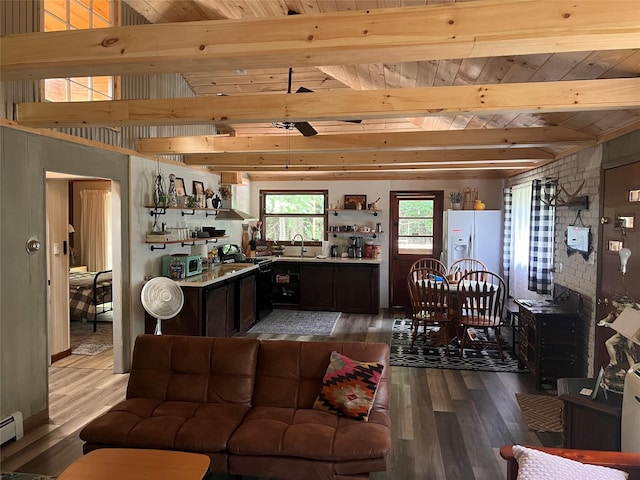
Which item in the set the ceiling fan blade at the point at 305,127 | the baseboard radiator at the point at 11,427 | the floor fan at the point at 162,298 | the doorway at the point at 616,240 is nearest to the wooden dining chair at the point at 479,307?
the doorway at the point at 616,240

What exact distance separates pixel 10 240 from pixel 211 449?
7.09 ft

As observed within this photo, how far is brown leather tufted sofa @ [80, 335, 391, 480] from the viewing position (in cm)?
233

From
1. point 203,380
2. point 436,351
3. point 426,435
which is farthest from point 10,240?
point 436,351

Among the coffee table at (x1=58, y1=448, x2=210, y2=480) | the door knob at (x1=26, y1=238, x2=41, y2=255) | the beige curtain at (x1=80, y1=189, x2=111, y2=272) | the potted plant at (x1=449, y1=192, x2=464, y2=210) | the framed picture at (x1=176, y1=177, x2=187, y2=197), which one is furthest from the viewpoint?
the beige curtain at (x1=80, y1=189, x2=111, y2=272)

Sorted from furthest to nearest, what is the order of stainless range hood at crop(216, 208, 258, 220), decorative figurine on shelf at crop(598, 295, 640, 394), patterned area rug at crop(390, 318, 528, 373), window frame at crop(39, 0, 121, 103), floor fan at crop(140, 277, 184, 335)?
1. stainless range hood at crop(216, 208, 258, 220)
2. patterned area rug at crop(390, 318, 528, 373)
3. floor fan at crop(140, 277, 184, 335)
4. window frame at crop(39, 0, 121, 103)
5. decorative figurine on shelf at crop(598, 295, 640, 394)

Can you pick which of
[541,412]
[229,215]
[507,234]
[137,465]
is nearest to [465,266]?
[507,234]

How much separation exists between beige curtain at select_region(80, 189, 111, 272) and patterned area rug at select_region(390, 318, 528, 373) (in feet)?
18.6

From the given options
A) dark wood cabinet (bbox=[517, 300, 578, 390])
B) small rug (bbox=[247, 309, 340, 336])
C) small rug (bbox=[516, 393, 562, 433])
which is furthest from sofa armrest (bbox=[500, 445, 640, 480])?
small rug (bbox=[247, 309, 340, 336])

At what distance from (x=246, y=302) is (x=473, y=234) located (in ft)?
12.0

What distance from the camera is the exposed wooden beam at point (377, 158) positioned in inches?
201

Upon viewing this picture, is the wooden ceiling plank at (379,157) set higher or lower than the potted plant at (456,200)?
higher

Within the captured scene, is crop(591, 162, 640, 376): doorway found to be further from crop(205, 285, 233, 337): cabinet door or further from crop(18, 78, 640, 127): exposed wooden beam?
crop(205, 285, 233, 337): cabinet door

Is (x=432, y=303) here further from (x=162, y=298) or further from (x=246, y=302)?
(x=162, y=298)

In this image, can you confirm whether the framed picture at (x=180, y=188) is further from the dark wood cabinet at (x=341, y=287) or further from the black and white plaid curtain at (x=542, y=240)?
the black and white plaid curtain at (x=542, y=240)
